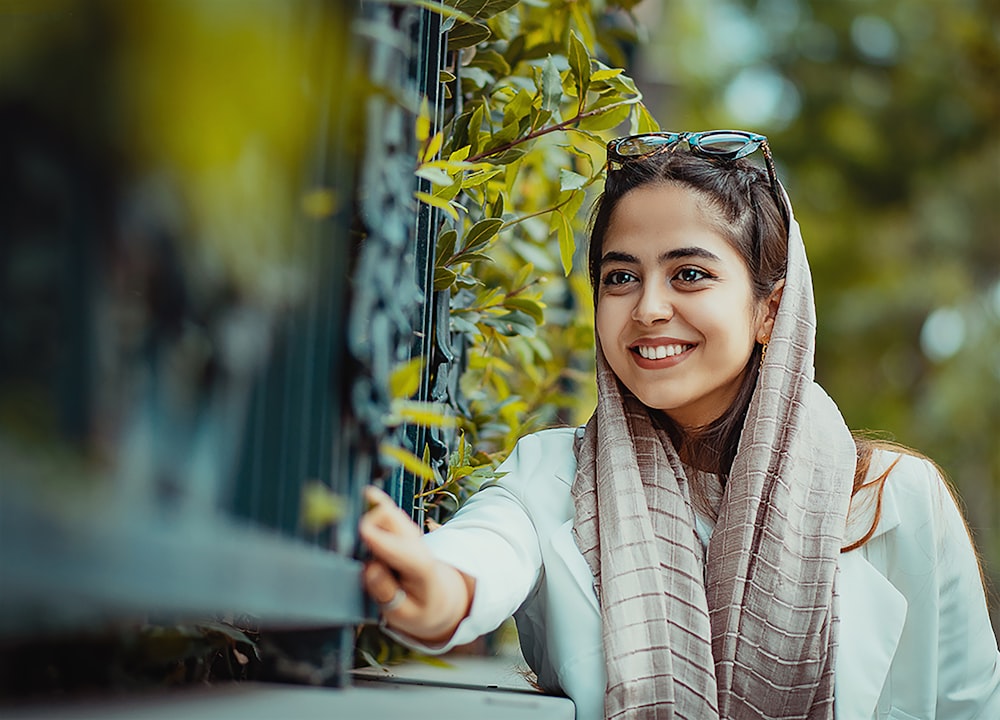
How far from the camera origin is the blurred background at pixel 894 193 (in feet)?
41.1

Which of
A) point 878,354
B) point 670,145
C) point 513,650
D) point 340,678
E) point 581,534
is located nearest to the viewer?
point 340,678

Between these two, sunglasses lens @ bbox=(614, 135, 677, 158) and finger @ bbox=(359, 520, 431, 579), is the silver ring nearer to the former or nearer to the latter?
finger @ bbox=(359, 520, 431, 579)

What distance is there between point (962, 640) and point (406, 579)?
1336mm

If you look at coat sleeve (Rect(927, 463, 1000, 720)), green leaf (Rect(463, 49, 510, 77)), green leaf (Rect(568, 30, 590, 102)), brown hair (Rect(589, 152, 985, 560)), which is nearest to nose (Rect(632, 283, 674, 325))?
brown hair (Rect(589, 152, 985, 560))

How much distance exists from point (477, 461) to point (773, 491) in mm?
644

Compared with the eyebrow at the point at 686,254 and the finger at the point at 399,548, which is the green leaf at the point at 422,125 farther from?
the eyebrow at the point at 686,254

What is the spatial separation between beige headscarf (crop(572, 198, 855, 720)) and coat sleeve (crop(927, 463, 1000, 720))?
0.27m

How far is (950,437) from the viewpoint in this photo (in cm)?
1249

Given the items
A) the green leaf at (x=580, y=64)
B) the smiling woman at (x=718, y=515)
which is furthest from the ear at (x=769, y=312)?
the green leaf at (x=580, y=64)

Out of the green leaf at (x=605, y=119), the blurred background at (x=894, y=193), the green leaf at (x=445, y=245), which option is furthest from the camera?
the blurred background at (x=894, y=193)

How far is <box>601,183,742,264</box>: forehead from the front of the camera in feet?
7.74

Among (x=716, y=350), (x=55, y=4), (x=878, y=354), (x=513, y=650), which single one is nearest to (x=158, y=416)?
(x=55, y=4)

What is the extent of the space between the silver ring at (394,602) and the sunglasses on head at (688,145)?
1238 mm

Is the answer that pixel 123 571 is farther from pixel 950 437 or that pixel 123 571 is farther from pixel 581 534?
pixel 950 437
